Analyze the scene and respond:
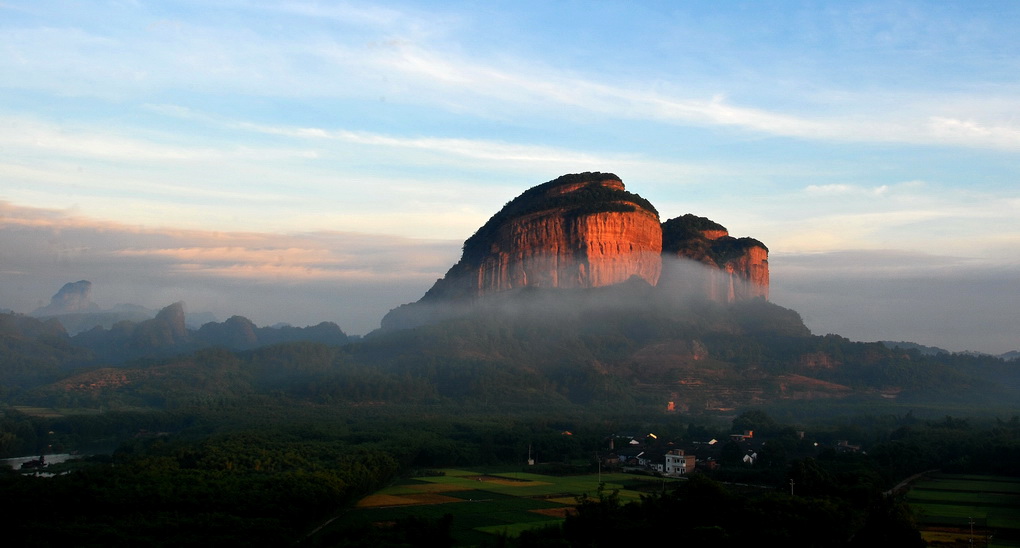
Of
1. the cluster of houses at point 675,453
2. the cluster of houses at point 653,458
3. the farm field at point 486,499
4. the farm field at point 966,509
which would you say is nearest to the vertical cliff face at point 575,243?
the cluster of houses at point 675,453

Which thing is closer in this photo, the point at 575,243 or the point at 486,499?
the point at 486,499

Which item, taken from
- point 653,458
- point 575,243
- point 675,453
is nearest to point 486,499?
point 675,453

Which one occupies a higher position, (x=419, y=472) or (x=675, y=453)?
(x=675, y=453)

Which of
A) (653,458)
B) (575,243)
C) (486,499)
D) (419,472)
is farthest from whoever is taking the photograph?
(575,243)

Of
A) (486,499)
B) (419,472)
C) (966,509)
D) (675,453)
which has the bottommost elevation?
(419,472)

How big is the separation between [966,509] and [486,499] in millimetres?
33688

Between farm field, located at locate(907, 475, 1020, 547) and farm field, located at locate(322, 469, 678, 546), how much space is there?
20.0m

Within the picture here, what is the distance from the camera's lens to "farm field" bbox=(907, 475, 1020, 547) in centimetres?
5950

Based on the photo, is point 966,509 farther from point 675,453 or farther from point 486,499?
point 486,499

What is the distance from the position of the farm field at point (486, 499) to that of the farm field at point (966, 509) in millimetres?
19987

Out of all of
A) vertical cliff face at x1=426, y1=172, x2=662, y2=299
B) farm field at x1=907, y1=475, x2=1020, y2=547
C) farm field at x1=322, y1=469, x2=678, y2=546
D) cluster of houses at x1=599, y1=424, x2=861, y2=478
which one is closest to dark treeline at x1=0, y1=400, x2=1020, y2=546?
cluster of houses at x1=599, y1=424, x2=861, y2=478

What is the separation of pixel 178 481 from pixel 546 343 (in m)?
112

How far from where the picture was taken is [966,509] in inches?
2766

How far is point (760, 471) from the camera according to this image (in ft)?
296
